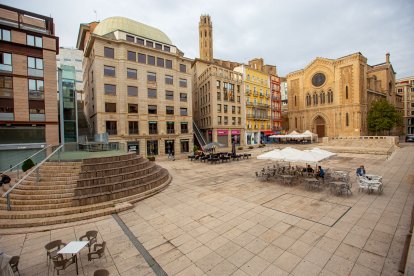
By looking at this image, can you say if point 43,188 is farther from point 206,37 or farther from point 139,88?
point 206,37

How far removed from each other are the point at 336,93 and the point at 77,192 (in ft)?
198

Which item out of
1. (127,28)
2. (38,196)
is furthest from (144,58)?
(38,196)

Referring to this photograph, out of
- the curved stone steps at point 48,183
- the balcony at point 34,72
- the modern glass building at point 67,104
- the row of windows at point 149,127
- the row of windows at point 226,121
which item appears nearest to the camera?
the curved stone steps at point 48,183

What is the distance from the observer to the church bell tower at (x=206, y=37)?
66.0 metres

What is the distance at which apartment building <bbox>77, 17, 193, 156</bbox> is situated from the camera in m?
28.3

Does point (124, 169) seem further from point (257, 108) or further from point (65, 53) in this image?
point (65, 53)

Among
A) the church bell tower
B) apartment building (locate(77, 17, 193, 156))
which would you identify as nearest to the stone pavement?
apartment building (locate(77, 17, 193, 156))

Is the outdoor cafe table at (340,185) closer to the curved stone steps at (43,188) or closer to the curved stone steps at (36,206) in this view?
the curved stone steps at (36,206)

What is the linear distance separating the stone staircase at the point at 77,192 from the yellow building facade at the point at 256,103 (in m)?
38.7

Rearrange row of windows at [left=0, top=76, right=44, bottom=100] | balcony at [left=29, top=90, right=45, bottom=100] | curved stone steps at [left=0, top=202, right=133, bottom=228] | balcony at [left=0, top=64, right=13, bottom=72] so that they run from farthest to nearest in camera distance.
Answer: balcony at [left=29, top=90, right=45, bottom=100] < row of windows at [left=0, top=76, right=44, bottom=100] < balcony at [left=0, top=64, right=13, bottom=72] < curved stone steps at [left=0, top=202, right=133, bottom=228]

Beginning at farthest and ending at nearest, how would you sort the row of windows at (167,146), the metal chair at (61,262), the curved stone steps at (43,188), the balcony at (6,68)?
1. the row of windows at (167,146)
2. the balcony at (6,68)
3. the curved stone steps at (43,188)
4. the metal chair at (61,262)

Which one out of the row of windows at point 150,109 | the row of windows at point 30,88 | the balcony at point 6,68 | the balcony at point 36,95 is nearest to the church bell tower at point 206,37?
the row of windows at point 150,109

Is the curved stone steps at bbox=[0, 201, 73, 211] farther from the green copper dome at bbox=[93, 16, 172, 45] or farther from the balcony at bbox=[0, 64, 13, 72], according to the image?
the green copper dome at bbox=[93, 16, 172, 45]

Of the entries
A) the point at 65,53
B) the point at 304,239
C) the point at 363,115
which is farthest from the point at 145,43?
the point at 363,115
